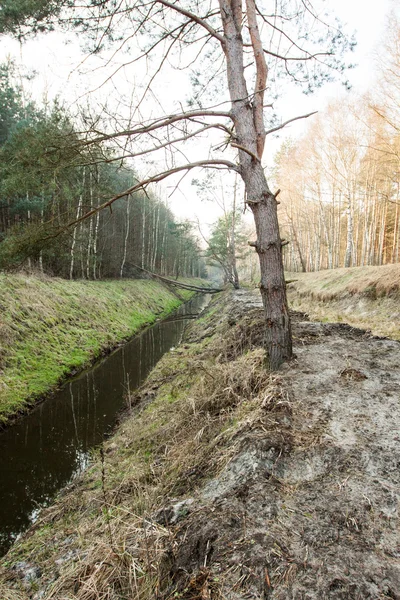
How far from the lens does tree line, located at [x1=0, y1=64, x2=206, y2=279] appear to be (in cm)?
371

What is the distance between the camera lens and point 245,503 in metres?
1.96

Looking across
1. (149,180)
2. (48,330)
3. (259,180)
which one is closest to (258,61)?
(259,180)

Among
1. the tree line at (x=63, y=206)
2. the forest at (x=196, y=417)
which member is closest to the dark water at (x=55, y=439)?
the forest at (x=196, y=417)

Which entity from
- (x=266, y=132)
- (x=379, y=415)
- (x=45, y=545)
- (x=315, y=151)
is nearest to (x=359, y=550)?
(x=379, y=415)

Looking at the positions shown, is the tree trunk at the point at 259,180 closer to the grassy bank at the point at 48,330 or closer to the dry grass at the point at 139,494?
the dry grass at the point at 139,494

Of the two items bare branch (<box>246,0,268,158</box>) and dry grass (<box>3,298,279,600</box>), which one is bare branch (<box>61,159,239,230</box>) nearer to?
bare branch (<box>246,0,268,158</box>)

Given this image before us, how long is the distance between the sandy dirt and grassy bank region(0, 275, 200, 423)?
5203mm

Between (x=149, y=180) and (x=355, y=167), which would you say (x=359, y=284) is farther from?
(x=355, y=167)

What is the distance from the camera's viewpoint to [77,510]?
316cm

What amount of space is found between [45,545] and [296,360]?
131 inches

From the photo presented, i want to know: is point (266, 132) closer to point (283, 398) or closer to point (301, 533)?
point (283, 398)

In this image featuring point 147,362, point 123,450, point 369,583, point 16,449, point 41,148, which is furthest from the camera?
point 147,362

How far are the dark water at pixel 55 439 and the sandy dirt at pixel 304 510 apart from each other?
2886mm

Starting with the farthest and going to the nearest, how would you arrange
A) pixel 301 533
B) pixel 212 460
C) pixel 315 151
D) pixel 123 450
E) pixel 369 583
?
pixel 315 151 → pixel 123 450 → pixel 212 460 → pixel 301 533 → pixel 369 583
